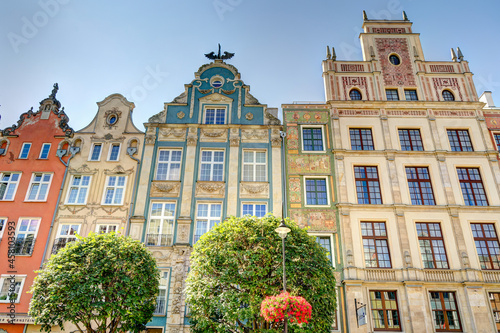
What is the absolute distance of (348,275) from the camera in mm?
19938

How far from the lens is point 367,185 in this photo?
22828 millimetres

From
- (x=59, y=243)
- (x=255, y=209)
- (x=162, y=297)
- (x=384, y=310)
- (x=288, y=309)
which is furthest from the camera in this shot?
(x=255, y=209)

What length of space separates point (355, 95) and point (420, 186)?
303 inches

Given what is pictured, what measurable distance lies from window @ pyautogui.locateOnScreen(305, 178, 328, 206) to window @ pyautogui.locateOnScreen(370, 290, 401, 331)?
5.82m

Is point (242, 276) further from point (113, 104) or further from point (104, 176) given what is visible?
point (113, 104)

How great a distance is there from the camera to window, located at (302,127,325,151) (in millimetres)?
24092

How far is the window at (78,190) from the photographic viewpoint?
22.2m

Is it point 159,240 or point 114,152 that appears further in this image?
point 114,152

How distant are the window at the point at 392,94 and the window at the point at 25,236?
2422cm

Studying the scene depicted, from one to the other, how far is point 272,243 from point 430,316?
10.3 m

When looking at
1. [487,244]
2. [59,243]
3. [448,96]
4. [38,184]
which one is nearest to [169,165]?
[59,243]

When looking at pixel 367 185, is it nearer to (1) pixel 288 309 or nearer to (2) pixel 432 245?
(2) pixel 432 245

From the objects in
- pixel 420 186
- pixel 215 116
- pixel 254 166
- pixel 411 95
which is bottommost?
pixel 420 186

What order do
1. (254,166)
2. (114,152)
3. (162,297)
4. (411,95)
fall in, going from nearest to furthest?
(162,297), (254,166), (114,152), (411,95)
